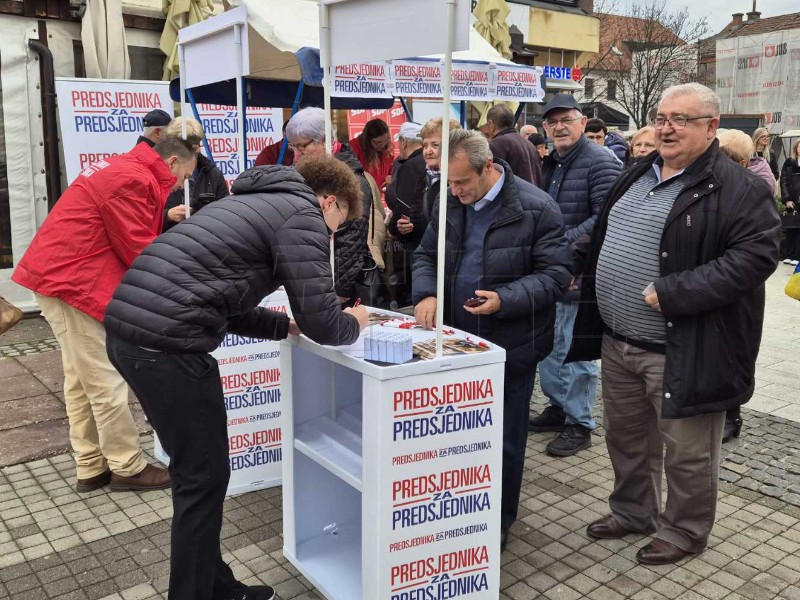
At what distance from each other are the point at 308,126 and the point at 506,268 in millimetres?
1583

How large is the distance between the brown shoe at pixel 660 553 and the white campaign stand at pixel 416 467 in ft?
2.64

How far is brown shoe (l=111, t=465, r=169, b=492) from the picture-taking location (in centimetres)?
418

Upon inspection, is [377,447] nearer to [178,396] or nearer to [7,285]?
[178,396]

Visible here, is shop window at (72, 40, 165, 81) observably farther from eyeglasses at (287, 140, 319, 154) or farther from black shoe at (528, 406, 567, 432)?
black shoe at (528, 406, 567, 432)

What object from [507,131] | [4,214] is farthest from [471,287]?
[4,214]

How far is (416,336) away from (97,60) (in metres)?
6.46

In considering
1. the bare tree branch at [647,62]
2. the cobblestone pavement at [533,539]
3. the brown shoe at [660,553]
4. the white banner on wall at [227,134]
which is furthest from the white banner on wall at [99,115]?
the bare tree branch at [647,62]

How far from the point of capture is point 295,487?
131 inches

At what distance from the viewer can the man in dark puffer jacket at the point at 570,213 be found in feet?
14.8

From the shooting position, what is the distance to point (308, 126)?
4.30m

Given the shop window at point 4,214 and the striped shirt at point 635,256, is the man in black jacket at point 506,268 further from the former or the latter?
the shop window at point 4,214

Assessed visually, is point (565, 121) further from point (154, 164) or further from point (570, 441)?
point (154, 164)

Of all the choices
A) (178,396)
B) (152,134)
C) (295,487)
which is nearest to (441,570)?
(295,487)

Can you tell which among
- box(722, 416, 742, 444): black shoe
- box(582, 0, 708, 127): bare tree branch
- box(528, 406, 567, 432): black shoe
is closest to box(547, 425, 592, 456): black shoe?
box(528, 406, 567, 432): black shoe
